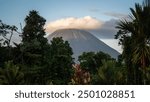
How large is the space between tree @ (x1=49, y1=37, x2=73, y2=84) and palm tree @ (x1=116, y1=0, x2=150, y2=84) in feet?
70.1

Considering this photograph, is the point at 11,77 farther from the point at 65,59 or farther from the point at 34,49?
the point at 65,59

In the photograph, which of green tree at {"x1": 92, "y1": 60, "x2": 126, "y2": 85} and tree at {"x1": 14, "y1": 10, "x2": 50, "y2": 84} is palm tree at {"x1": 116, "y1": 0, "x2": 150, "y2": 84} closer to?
green tree at {"x1": 92, "y1": 60, "x2": 126, "y2": 85}

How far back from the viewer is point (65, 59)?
4378 centimetres

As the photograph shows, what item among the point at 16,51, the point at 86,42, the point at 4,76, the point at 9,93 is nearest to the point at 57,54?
the point at 16,51

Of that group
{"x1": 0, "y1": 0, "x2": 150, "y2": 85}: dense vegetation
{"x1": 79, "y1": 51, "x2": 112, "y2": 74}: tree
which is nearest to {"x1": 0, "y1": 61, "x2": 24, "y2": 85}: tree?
{"x1": 0, "y1": 0, "x2": 150, "y2": 85}: dense vegetation

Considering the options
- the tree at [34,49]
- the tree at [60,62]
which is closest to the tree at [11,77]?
the tree at [34,49]

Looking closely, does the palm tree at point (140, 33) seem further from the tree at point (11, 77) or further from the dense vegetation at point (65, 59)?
the tree at point (11, 77)

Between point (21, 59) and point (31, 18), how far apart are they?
26.6ft

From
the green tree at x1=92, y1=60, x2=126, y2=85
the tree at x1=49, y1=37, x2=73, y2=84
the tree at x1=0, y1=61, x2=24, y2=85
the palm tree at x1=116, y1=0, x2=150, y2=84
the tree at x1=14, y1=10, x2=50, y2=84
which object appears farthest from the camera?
the tree at x1=49, y1=37, x2=73, y2=84

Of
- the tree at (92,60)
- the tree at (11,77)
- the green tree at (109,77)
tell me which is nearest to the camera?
the green tree at (109,77)

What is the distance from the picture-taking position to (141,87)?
5.91 metres

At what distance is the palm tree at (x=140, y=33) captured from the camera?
60.9ft

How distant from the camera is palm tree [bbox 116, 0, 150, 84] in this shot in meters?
18.6

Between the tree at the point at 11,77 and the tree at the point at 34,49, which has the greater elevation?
the tree at the point at 34,49
